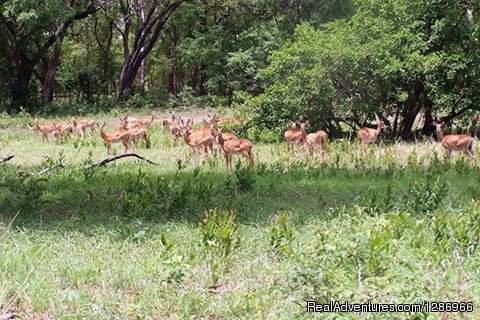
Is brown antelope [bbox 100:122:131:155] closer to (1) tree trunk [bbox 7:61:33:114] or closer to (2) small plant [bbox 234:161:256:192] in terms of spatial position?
(2) small plant [bbox 234:161:256:192]

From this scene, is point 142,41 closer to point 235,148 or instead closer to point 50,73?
point 50,73

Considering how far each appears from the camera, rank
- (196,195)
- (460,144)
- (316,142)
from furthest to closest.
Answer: (316,142) → (460,144) → (196,195)

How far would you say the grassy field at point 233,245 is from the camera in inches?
140

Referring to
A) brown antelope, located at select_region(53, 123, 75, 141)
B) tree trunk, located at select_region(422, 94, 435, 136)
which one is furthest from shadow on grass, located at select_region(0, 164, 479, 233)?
tree trunk, located at select_region(422, 94, 435, 136)

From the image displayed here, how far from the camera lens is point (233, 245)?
15.3 feet

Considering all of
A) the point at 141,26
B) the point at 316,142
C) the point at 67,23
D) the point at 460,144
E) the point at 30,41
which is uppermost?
the point at 141,26

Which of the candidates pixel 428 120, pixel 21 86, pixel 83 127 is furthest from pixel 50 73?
pixel 428 120

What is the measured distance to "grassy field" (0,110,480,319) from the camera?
Result: 355cm

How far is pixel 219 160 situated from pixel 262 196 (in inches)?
143

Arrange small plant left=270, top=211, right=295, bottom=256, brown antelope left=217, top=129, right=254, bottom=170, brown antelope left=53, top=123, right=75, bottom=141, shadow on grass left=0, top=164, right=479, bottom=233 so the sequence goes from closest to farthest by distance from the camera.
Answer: small plant left=270, top=211, right=295, bottom=256
shadow on grass left=0, top=164, right=479, bottom=233
brown antelope left=217, top=129, right=254, bottom=170
brown antelope left=53, top=123, right=75, bottom=141

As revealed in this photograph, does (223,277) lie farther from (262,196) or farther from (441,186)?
(441,186)

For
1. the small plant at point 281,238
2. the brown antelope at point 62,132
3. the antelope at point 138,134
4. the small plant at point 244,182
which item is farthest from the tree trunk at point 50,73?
the small plant at point 281,238

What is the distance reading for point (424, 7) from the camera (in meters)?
14.0

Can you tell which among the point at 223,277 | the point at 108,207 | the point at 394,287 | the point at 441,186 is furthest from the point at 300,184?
the point at 394,287
